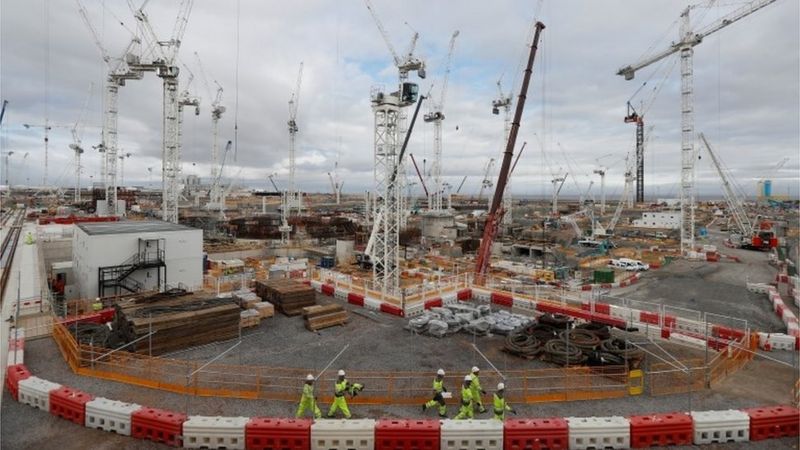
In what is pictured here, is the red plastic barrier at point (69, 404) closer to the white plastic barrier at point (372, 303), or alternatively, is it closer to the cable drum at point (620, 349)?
the white plastic barrier at point (372, 303)

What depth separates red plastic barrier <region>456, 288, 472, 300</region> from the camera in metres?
21.6

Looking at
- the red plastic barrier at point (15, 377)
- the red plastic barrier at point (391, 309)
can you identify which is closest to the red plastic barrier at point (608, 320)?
the red plastic barrier at point (391, 309)

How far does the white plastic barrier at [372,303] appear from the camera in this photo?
19.4 metres

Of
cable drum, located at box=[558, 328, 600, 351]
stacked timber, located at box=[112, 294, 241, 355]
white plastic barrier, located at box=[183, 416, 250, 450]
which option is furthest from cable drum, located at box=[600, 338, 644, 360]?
stacked timber, located at box=[112, 294, 241, 355]

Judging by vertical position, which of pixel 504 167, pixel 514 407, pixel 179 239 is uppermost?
pixel 504 167

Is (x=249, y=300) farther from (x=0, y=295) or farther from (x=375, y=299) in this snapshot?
(x=0, y=295)

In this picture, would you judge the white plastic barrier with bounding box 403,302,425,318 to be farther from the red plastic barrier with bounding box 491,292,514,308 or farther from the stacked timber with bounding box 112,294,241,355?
the stacked timber with bounding box 112,294,241,355

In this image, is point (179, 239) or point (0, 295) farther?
point (179, 239)

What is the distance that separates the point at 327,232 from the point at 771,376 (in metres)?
56.2

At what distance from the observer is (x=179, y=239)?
80.8 feet

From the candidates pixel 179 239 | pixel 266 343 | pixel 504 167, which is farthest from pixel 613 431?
pixel 179 239

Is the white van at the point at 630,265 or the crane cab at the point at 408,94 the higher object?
the crane cab at the point at 408,94

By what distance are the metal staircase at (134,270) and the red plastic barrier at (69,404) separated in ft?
46.6

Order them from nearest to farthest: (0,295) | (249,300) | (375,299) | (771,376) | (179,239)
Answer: (771,376), (249,300), (375,299), (0,295), (179,239)
